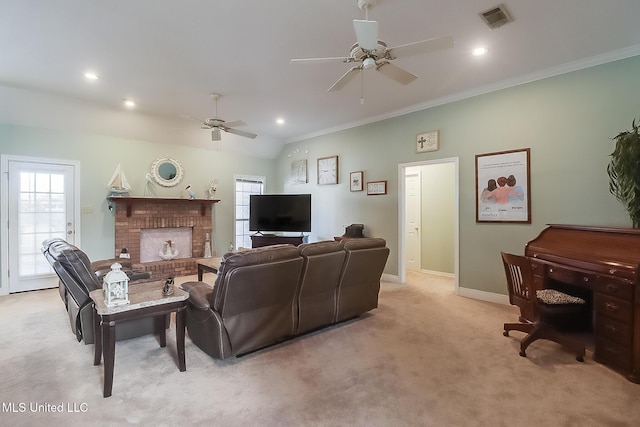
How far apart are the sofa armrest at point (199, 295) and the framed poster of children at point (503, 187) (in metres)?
3.70

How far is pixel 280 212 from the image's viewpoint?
675 centimetres

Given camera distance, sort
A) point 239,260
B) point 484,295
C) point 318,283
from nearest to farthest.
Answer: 1. point 239,260
2. point 318,283
3. point 484,295

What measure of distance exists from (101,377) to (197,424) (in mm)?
1078

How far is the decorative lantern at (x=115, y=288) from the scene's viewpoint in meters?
2.15

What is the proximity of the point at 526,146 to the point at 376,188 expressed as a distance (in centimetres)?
238

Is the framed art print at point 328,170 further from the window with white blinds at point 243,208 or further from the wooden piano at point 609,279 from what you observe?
the wooden piano at point 609,279

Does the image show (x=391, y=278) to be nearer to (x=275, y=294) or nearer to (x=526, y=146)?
(x=526, y=146)

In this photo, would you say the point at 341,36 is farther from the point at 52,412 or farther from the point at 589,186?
the point at 52,412

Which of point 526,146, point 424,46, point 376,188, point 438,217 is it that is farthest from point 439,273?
point 424,46

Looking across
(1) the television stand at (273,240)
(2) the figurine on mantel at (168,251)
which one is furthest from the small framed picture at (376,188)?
(2) the figurine on mantel at (168,251)

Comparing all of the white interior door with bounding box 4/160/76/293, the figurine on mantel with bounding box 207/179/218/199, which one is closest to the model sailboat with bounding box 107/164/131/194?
the white interior door with bounding box 4/160/76/293

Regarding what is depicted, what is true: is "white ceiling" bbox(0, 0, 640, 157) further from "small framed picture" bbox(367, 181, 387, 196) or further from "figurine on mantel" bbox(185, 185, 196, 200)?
"figurine on mantel" bbox(185, 185, 196, 200)

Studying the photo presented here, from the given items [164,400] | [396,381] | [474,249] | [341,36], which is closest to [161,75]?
[341,36]

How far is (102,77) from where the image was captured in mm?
3941
